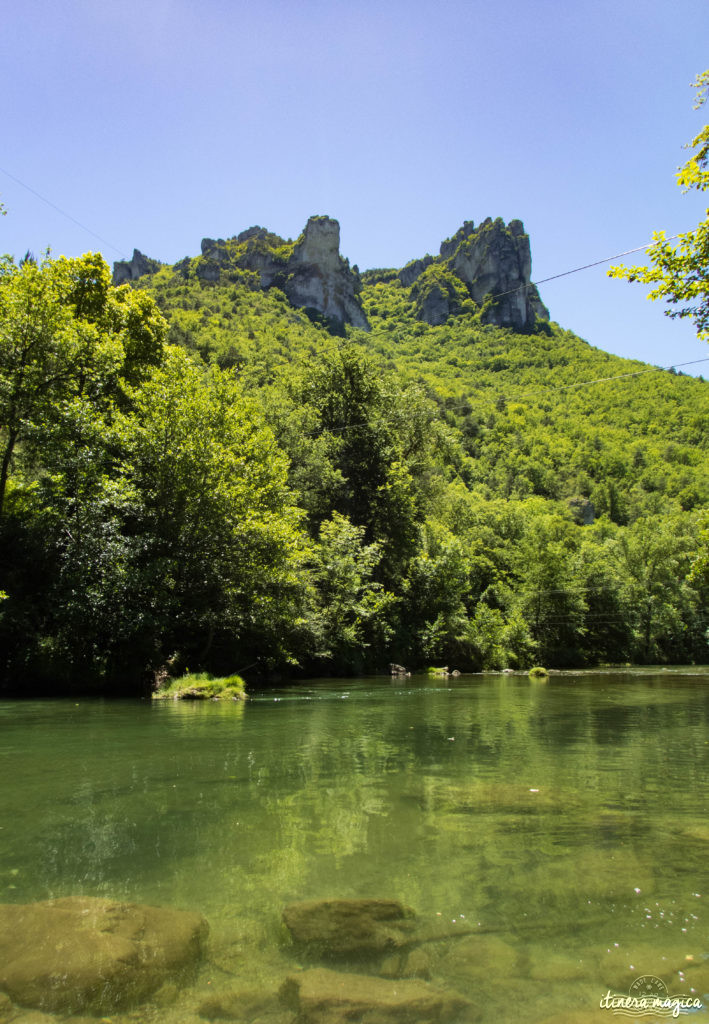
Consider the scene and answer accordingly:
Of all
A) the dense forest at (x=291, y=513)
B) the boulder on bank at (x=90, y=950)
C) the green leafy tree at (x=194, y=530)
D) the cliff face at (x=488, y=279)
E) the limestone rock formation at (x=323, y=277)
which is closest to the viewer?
the boulder on bank at (x=90, y=950)

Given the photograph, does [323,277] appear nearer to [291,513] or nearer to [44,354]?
[291,513]

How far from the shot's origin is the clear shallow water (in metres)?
2.71

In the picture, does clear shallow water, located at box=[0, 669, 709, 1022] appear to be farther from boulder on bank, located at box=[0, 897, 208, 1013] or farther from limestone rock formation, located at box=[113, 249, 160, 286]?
limestone rock formation, located at box=[113, 249, 160, 286]

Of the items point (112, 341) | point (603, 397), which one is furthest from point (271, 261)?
point (112, 341)

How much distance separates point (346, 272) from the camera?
→ 131 metres

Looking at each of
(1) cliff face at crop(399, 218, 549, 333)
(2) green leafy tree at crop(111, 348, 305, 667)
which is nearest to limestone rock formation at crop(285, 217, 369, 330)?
(1) cliff face at crop(399, 218, 549, 333)

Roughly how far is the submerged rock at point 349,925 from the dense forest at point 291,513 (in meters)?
11.6

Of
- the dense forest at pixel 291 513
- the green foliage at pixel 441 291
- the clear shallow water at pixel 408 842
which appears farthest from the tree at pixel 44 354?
the green foliage at pixel 441 291

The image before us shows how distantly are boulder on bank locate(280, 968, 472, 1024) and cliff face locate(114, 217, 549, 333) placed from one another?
397 ft

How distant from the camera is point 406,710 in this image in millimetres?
13391

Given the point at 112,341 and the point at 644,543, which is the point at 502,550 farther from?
the point at 112,341

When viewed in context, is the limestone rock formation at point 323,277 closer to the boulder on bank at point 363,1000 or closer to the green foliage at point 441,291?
the green foliage at point 441,291

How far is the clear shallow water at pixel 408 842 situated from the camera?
271cm

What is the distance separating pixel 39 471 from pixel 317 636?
42.3 feet
